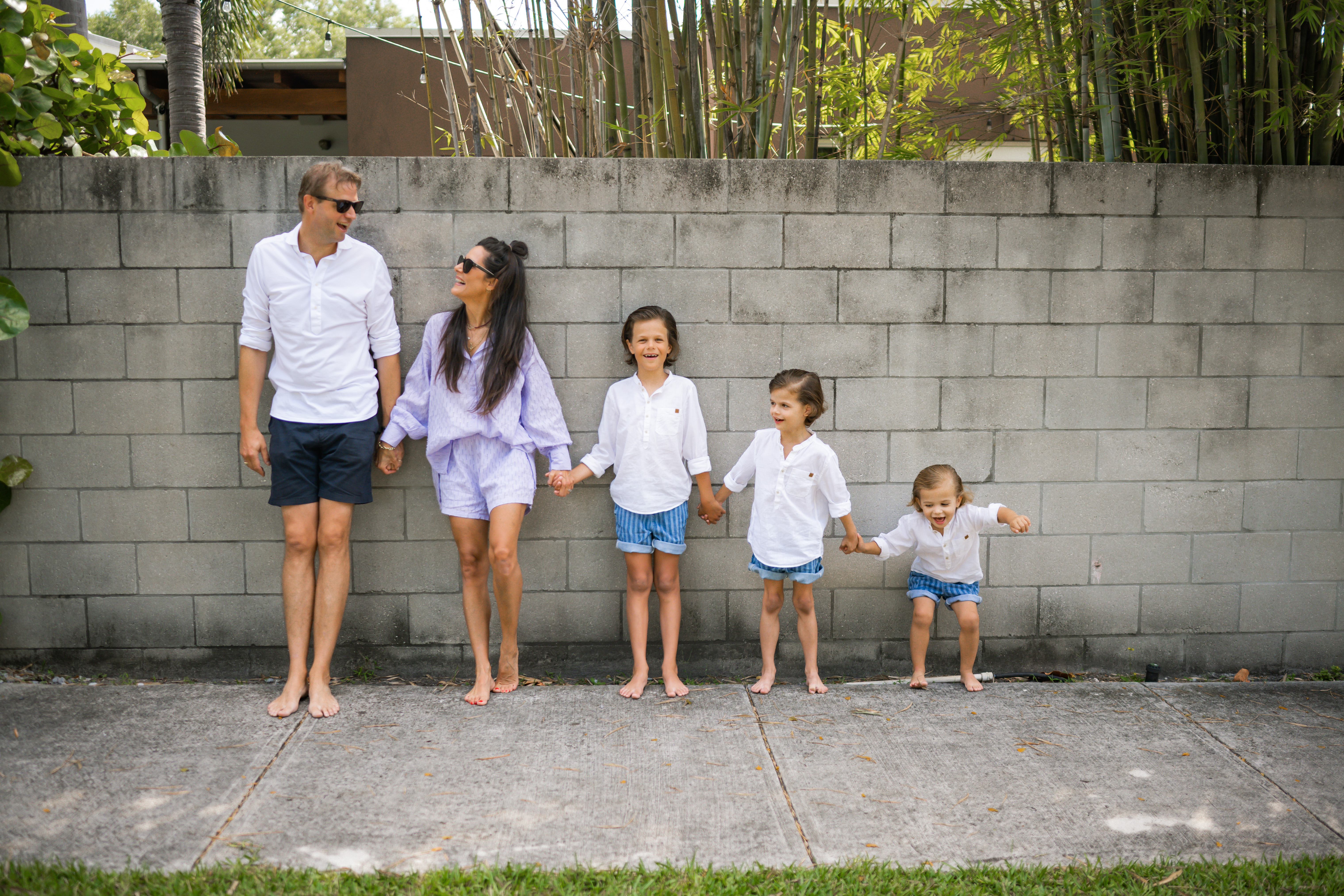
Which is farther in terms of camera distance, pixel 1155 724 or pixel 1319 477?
pixel 1319 477

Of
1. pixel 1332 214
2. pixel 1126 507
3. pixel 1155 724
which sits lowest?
pixel 1155 724

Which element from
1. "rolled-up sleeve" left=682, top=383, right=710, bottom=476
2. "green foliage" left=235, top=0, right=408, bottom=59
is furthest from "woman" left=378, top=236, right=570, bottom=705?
"green foliage" left=235, top=0, right=408, bottom=59

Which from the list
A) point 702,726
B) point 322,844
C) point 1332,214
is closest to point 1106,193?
point 1332,214

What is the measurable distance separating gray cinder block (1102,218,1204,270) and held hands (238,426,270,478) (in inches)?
120

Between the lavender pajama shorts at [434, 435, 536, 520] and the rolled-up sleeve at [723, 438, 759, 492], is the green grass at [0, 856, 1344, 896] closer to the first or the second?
the lavender pajama shorts at [434, 435, 536, 520]

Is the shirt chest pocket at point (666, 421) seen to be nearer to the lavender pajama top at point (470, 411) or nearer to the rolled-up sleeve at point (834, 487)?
the lavender pajama top at point (470, 411)

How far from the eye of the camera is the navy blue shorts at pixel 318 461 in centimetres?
332

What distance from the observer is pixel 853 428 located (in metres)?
3.68

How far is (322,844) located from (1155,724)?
2.56 meters

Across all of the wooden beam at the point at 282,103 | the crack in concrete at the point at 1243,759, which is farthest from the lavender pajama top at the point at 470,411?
the wooden beam at the point at 282,103

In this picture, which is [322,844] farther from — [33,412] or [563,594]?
[33,412]

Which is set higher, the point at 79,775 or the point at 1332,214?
the point at 1332,214

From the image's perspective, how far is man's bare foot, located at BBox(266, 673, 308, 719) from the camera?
128 inches

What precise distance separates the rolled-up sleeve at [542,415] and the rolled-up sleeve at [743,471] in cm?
57
